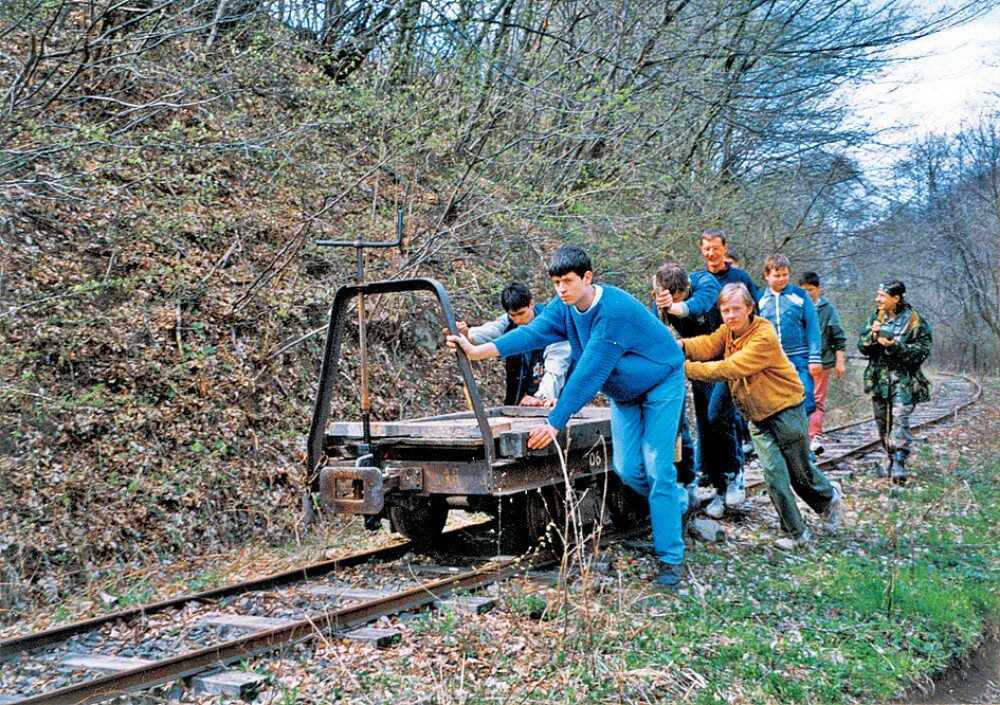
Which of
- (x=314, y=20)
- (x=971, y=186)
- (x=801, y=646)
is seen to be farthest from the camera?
(x=971, y=186)

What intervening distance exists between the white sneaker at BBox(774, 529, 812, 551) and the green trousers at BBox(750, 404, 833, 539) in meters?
0.04

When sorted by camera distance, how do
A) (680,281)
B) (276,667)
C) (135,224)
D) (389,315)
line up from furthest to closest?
(389,315) < (135,224) < (680,281) < (276,667)

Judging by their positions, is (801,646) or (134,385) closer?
(801,646)

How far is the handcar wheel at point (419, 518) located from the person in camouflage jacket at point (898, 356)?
5.62 m

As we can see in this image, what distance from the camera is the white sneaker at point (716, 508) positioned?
26.1 ft

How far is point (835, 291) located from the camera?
21.3m

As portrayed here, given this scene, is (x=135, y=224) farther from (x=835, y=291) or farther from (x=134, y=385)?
(x=835, y=291)

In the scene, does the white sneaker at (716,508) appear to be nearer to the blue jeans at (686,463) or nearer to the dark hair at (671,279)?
the blue jeans at (686,463)

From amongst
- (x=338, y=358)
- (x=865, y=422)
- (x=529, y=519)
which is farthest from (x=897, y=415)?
(x=338, y=358)

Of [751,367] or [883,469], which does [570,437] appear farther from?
[883,469]

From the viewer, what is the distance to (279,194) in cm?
1217

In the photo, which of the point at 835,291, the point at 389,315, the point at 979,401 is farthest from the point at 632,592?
the point at 979,401

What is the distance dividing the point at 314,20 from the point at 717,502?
9602mm

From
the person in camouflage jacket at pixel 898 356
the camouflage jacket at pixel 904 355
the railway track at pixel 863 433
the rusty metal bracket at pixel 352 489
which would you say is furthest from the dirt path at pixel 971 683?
the camouflage jacket at pixel 904 355
